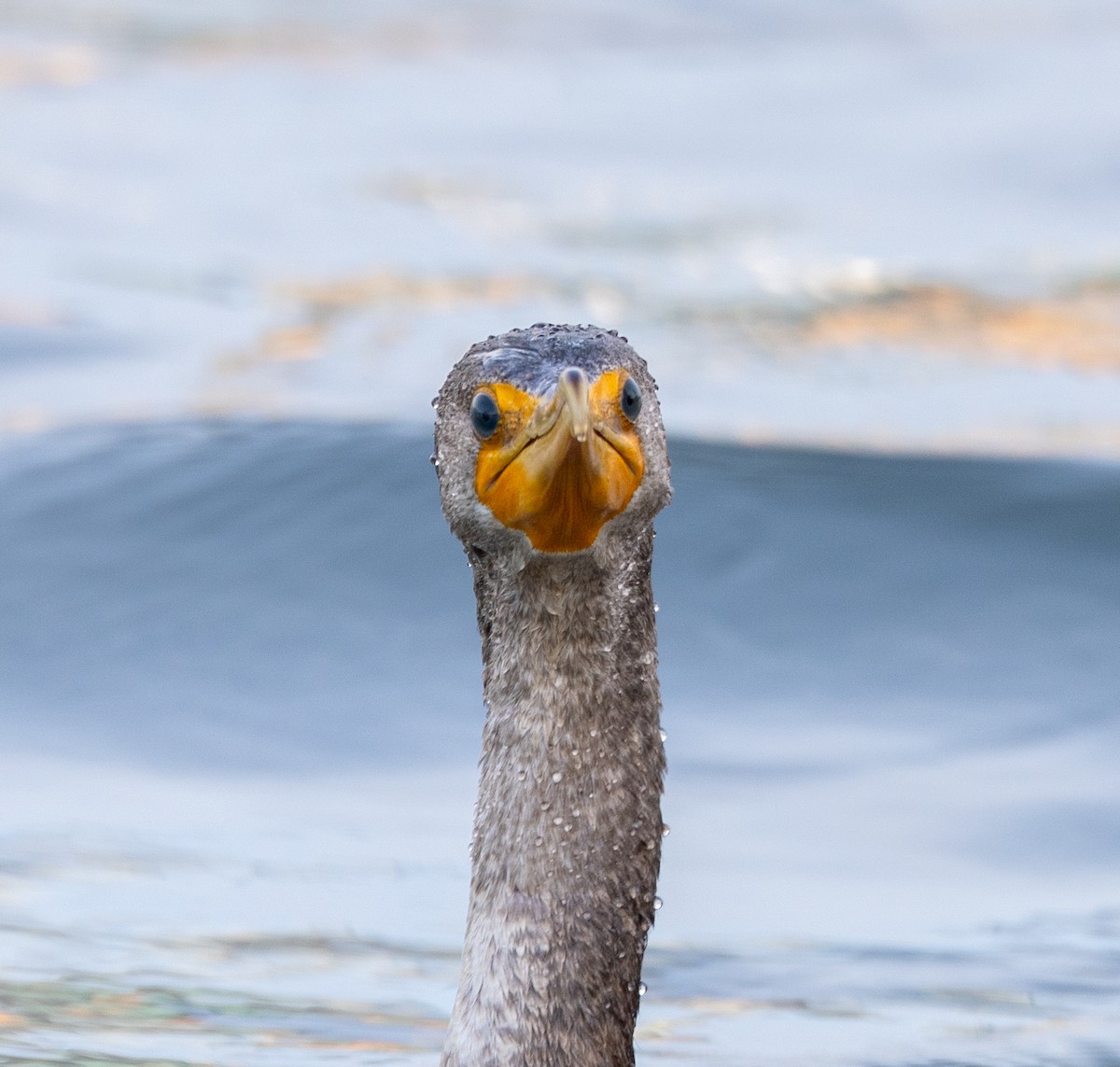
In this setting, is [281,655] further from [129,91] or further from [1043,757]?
[129,91]

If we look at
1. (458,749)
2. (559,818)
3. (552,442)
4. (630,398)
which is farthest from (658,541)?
(552,442)

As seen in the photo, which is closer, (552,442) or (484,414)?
(552,442)

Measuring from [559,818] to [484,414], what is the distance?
672mm

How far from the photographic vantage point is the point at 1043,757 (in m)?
6.64

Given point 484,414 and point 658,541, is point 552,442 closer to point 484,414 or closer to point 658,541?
point 484,414

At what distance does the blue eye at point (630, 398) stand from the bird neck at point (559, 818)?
0.74 ft

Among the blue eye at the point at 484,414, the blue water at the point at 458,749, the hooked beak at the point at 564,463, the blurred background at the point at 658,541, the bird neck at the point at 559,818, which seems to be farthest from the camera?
the blurred background at the point at 658,541

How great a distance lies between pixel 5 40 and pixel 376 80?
254 cm

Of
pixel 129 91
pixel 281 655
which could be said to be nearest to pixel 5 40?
pixel 129 91

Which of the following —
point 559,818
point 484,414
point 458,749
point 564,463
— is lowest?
point 559,818

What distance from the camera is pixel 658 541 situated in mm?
7617

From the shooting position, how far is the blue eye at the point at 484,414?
351cm

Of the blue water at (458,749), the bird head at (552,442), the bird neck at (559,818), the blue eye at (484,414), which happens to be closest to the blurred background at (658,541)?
the blue water at (458,749)

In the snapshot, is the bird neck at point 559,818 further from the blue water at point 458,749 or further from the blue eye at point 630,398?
the blue water at point 458,749
